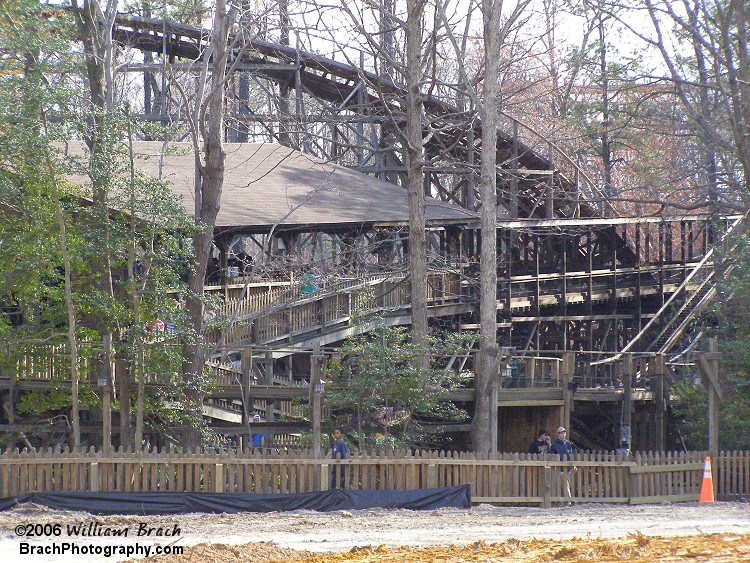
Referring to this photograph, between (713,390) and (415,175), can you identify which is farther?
(415,175)

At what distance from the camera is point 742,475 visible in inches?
691

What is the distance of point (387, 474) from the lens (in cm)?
1612

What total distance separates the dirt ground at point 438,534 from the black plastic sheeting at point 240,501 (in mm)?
292

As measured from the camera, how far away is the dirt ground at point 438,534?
35.4 feet

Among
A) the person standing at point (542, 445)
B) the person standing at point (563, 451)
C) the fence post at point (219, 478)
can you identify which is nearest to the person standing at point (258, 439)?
the fence post at point (219, 478)

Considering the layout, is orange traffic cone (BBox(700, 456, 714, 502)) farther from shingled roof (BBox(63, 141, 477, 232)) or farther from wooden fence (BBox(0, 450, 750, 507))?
shingled roof (BBox(63, 141, 477, 232))

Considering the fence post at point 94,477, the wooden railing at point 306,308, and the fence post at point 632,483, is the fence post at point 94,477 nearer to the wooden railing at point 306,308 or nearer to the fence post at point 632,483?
the wooden railing at point 306,308

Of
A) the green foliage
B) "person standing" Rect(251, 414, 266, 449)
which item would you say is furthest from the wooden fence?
"person standing" Rect(251, 414, 266, 449)

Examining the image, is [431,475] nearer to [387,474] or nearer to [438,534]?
[387,474]

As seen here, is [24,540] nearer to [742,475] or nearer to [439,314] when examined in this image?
[742,475]

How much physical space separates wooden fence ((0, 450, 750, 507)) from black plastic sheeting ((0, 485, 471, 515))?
1.00 feet

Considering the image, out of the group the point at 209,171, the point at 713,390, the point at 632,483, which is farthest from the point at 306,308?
the point at 713,390

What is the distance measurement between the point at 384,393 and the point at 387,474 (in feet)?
8.41

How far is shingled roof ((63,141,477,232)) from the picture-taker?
24688 millimetres
